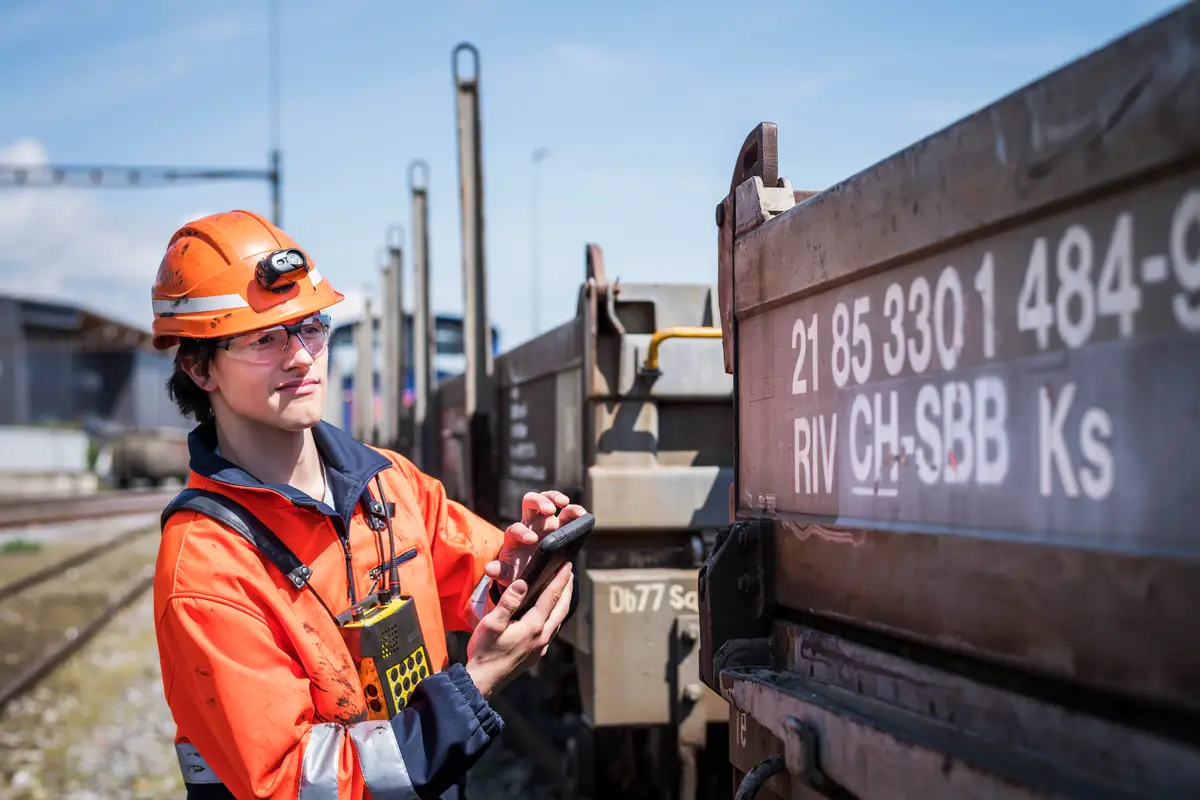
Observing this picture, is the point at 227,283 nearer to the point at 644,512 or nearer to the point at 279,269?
the point at 279,269

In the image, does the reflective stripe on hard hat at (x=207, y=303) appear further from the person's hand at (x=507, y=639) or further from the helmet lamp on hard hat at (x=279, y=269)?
the person's hand at (x=507, y=639)

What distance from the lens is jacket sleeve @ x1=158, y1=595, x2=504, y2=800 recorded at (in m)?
1.98

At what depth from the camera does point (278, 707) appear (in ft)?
6.61

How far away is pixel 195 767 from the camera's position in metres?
2.24

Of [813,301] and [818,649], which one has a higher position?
[813,301]

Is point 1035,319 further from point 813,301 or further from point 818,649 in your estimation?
point 818,649

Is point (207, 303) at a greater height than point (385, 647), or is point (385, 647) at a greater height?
point (207, 303)

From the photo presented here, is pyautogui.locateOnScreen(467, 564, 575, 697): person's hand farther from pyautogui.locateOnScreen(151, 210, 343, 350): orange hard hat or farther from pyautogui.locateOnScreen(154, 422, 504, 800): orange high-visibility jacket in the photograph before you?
pyautogui.locateOnScreen(151, 210, 343, 350): orange hard hat

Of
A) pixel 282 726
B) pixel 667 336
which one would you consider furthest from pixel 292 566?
pixel 667 336

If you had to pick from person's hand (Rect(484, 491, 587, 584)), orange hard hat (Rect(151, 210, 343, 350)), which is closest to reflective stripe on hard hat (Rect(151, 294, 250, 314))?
orange hard hat (Rect(151, 210, 343, 350))

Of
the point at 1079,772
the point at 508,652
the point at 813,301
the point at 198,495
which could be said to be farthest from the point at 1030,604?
the point at 198,495

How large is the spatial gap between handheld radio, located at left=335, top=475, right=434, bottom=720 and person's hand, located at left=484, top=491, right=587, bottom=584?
247 millimetres

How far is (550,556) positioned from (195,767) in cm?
87

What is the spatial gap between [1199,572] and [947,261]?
64 centimetres
